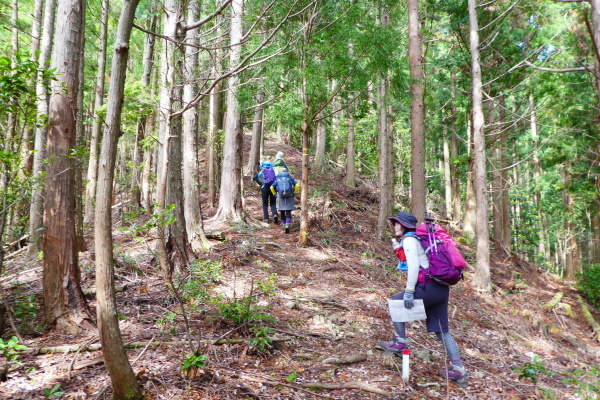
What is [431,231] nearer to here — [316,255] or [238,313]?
[238,313]

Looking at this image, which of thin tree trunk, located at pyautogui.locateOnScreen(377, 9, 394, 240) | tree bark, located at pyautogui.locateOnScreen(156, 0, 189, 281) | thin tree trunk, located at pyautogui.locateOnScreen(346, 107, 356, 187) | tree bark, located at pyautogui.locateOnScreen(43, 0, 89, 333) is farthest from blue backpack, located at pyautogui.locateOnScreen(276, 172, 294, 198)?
tree bark, located at pyautogui.locateOnScreen(43, 0, 89, 333)

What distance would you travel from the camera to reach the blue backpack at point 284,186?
966 cm

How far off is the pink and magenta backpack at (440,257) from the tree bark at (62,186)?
4023 mm

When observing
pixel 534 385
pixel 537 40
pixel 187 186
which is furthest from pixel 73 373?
pixel 537 40

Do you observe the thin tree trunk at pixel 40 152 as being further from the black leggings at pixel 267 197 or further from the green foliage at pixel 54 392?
the black leggings at pixel 267 197

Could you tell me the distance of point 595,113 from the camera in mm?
12055

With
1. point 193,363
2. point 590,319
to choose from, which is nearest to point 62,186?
point 193,363

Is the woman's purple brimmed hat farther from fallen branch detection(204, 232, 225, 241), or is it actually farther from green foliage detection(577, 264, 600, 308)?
green foliage detection(577, 264, 600, 308)

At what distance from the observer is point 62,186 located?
411 centimetres

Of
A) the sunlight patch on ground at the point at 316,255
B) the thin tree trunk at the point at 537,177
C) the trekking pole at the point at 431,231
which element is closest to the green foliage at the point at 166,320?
the trekking pole at the point at 431,231

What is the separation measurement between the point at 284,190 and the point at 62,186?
5.98m

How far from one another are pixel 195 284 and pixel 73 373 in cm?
211

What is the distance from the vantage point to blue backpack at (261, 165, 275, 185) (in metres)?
10.1

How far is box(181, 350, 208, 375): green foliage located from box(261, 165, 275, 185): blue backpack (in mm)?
6920
